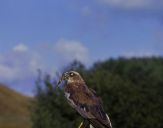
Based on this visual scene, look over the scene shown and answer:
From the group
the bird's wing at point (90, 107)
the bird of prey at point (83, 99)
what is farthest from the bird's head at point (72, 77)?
the bird's wing at point (90, 107)

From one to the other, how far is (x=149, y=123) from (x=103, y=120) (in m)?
41.4

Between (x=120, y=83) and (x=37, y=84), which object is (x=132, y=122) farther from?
(x=37, y=84)

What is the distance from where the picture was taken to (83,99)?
11820 mm

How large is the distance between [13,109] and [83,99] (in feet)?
278

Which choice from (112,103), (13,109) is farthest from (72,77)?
(13,109)

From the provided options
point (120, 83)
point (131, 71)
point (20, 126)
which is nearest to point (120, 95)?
point (120, 83)

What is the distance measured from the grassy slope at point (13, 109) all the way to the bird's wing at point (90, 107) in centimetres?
6397

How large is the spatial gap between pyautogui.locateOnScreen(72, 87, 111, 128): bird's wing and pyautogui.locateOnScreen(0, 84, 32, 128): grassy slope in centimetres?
6397

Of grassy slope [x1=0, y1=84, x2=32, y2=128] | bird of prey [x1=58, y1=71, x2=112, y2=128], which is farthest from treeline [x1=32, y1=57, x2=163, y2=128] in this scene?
bird of prey [x1=58, y1=71, x2=112, y2=128]

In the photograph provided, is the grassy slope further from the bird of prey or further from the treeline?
the bird of prey

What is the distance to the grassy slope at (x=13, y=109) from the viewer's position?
266 feet

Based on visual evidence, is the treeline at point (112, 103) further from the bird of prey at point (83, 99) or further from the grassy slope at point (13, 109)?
the bird of prey at point (83, 99)

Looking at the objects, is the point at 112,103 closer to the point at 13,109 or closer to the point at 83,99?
the point at 83,99

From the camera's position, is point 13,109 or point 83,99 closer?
point 83,99
